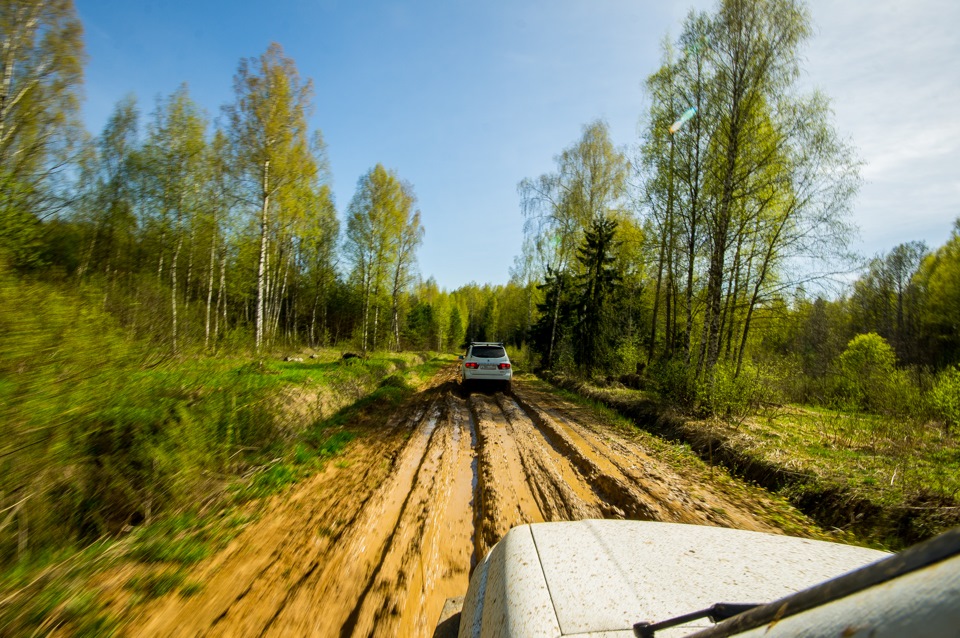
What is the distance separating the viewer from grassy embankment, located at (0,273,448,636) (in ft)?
9.85

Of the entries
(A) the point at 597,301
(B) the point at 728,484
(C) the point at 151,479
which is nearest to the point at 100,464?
(C) the point at 151,479

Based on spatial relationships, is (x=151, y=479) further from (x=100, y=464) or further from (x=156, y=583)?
(x=156, y=583)

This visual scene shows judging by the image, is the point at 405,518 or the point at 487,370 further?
the point at 487,370

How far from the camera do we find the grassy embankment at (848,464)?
14.5ft

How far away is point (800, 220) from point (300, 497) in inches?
649

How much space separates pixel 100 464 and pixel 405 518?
3081 mm

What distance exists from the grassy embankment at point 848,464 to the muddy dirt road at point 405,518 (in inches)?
41.2

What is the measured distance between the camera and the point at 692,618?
116cm

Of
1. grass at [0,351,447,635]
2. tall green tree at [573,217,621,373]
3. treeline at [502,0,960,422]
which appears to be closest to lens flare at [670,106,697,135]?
treeline at [502,0,960,422]

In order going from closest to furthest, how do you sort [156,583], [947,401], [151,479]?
1. [156,583]
2. [151,479]
3. [947,401]

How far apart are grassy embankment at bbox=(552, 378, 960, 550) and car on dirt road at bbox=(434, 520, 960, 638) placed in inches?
159

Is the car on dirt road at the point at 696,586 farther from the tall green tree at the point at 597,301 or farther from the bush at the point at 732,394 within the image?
the tall green tree at the point at 597,301

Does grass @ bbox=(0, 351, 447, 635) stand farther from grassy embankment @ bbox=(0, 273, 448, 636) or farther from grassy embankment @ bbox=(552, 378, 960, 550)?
grassy embankment @ bbox=(552, 378, 960, 550)

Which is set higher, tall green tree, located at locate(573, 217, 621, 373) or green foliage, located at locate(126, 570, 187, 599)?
tall green tree, located at locate(573, 217, 621, 373)
